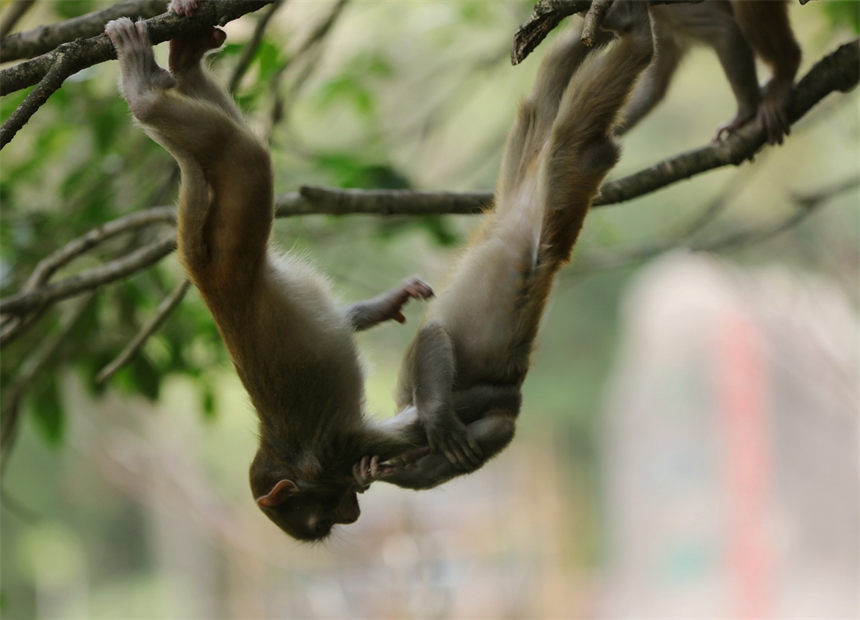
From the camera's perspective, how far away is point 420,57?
26.6ft

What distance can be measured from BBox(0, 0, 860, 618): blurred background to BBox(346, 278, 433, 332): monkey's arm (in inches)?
8.5

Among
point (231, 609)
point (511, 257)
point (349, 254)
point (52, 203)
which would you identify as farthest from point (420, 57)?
point (231, 609)

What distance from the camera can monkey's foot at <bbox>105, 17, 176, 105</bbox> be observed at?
2.98m

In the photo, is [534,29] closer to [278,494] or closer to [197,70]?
[197,70]

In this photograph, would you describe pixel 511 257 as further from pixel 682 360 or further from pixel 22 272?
pixel 682 360

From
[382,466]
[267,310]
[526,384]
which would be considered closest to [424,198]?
[267,310]

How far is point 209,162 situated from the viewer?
337 cm

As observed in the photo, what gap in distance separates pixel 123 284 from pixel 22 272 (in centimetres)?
52

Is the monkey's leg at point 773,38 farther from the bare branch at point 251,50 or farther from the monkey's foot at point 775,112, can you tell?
the bare branch at point 251,50

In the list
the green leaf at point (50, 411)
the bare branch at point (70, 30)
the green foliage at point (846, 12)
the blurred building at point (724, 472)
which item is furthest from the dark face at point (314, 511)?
the blurred building at point (724, 472)

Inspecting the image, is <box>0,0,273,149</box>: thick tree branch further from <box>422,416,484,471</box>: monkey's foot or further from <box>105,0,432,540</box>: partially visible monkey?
<box>422,416,484,471</box>: monkey's foot

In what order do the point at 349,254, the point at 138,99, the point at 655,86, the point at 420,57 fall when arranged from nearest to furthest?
the point at 138,99 < the point at 655,86 < the point at 349,254 < the point at 420,57

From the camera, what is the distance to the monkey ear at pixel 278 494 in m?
3.74

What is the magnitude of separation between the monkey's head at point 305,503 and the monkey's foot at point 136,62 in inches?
53.5
